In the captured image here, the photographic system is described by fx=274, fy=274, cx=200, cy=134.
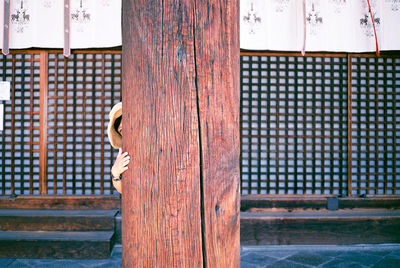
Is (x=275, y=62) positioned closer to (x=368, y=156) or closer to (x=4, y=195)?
(x=368, y=156)

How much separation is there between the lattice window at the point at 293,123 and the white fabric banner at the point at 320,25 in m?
0.58

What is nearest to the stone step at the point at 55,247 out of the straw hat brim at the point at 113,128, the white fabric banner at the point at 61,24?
the straw hat brim at the point at 113,128

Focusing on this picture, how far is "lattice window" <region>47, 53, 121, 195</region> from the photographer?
A: 5.53 meters

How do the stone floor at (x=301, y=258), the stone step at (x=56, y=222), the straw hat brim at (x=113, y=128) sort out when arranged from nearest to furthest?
1. the straw hat brim at (x=113, y=128)
2. the stone floor at (x=301, y=258)
3. the stone step at (x=56, y=222)

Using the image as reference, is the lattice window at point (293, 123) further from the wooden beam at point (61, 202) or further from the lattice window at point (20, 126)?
the lattice window at point (20, 126)

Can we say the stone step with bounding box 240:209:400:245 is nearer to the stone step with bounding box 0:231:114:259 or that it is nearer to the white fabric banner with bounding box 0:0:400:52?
the stone step with bounding box 0:231:114:259

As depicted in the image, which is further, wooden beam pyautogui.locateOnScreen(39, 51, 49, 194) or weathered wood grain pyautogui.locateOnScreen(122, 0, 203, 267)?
wooden beam pyautogui.locateOnScreen(39, 51, 49, 194)

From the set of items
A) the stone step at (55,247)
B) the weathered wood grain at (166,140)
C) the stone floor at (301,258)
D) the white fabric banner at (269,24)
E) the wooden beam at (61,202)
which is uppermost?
the white fabric banner at (269,24)

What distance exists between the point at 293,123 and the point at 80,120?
14.4 feet

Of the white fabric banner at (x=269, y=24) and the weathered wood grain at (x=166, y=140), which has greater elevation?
the white fabric banner at (x=269, y=24)

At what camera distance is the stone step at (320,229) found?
5.36 metres

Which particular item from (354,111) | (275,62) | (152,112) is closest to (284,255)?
(354,111)

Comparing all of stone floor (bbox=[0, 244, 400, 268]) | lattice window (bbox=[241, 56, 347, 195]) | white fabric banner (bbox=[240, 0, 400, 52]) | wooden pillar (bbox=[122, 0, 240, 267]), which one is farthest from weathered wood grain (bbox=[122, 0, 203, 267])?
lattice window (bbox=[241, 56, 347, 195])

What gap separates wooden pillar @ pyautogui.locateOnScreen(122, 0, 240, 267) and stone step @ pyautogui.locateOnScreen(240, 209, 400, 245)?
4.43 meters
